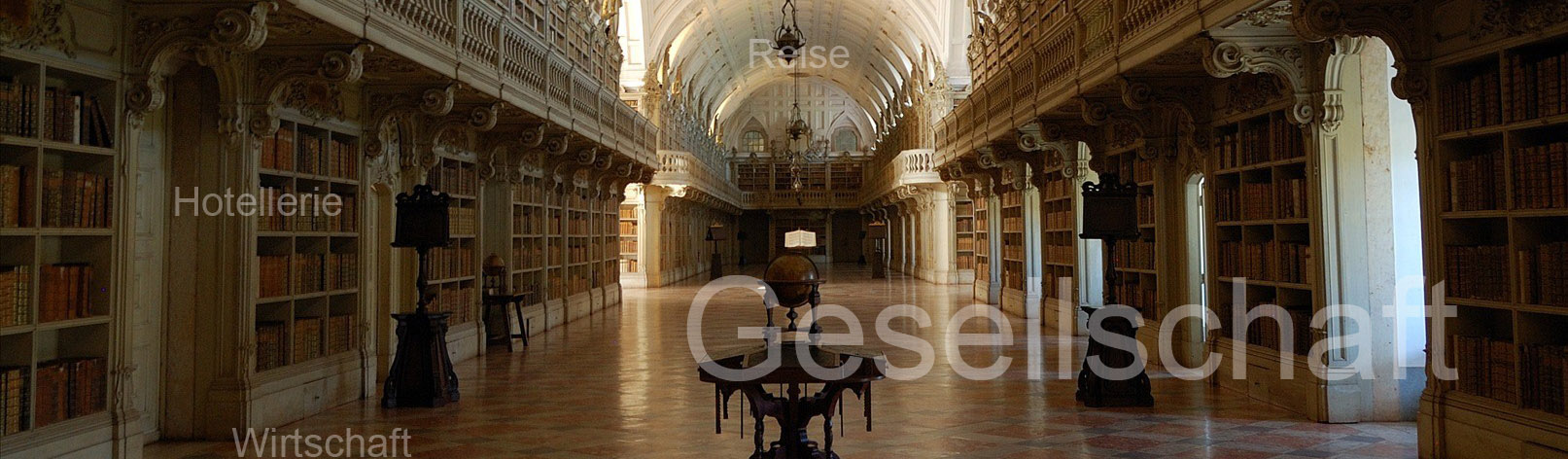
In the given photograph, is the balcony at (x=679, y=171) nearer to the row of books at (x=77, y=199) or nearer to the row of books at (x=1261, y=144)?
the row of books at (x=1261, y=144)

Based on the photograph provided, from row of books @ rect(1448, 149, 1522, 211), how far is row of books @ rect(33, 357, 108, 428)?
7.08 m

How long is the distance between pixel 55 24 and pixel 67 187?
0.79 m

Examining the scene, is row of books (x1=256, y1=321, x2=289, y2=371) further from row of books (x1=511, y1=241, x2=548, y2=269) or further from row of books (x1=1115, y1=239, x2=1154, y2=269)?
row of books (x1=1115, y1=239, x2=1154, y2=269)

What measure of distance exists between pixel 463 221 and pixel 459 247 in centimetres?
29

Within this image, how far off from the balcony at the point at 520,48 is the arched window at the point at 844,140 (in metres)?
29.3

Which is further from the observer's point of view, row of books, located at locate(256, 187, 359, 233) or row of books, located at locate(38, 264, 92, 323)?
row of books, located at locate(256, 187, 359, 233)

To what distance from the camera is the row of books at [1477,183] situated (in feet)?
15.4

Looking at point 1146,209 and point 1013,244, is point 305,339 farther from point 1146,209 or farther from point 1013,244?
point 1013,244

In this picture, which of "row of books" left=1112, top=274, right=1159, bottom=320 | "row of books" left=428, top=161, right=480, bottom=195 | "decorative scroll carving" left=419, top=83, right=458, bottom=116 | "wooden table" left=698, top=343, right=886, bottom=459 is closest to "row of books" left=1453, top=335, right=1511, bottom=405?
"wooden table" left=698, top=343, right=886, bottom=459

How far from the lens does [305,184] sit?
6.97 metres

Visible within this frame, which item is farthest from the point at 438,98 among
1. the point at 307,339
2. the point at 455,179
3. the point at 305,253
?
the point at 455,179

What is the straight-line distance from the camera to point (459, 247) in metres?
10.0

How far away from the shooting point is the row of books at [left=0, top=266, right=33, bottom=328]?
170 inches

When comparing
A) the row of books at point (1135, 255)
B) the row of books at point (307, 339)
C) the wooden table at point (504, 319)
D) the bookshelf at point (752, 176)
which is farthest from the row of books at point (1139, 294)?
the bookshelf at point (752, 176)
